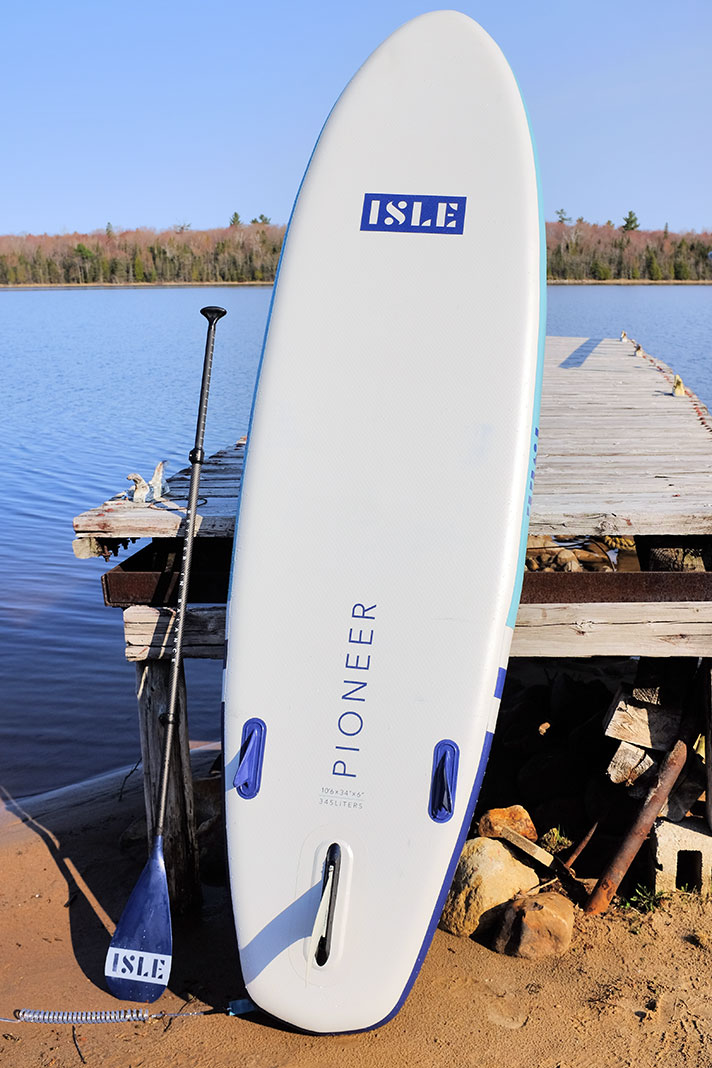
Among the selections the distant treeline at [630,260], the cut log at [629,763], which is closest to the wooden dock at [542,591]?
the cut log at [629,763]

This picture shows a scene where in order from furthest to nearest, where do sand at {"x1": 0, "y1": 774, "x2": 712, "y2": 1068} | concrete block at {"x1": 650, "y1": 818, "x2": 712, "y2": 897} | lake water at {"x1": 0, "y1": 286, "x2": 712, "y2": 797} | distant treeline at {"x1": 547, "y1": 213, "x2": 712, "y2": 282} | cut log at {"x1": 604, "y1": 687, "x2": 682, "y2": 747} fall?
distant treeline at {"x1": 547, "y1": 213, "x2": 712, "y2": 282} → lake water at {"x1": 0, "y1": 286, "x2": 712, "y2": 797} → cut log at {"x1": 604, "y1": 687, "x2": 682, "y2": 747} → concrete block at {"x1": 650, "y1": 818, "x2": 712, "y2": 897} → sand at {"x1": 0, "y1": 774, "x2": 712, "y2": 1068}

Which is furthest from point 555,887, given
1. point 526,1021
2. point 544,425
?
point 544,425

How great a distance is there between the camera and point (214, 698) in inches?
274

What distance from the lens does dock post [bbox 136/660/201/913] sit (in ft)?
12.2

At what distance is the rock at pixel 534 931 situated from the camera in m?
3.42

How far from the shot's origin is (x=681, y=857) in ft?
12.3

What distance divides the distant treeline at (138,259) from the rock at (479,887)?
2436 inches

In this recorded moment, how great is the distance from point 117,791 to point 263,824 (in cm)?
229

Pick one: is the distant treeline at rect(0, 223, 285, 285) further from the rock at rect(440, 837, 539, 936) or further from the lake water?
the rock at rect(440, 837, 539, 936)

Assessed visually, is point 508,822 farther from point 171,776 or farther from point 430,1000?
point 171,776

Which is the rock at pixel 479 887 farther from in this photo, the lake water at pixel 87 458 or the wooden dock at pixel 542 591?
the lake water at pixel 87 458

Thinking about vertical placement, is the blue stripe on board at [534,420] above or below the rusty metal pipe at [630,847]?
above

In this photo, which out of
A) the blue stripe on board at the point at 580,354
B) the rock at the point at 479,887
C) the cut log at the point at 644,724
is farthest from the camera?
the blue stripe on board at the point at 580,354

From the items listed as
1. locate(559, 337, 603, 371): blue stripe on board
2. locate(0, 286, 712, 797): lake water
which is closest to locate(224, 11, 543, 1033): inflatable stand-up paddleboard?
locate(0, 286, 712, 797): lake water
